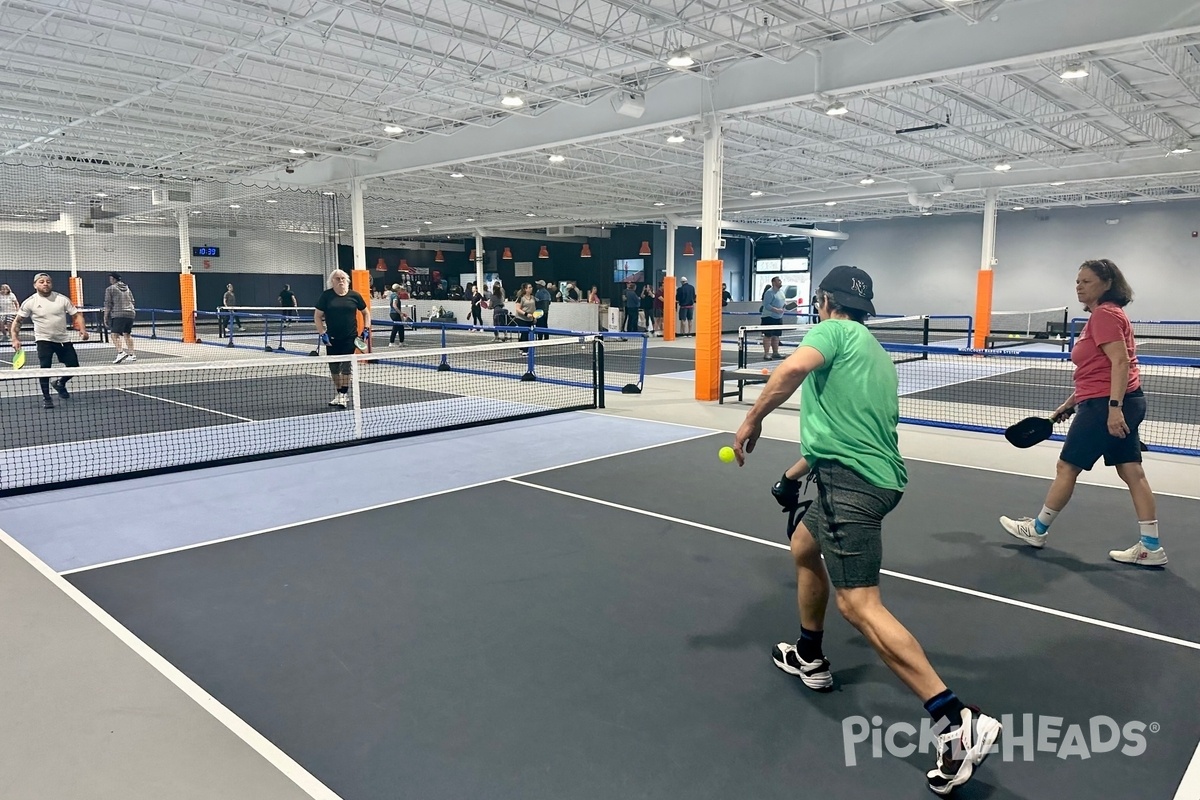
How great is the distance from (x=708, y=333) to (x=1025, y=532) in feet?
22.3

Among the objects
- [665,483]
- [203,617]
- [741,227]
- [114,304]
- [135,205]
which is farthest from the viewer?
[741,227]

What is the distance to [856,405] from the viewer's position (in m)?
2.76

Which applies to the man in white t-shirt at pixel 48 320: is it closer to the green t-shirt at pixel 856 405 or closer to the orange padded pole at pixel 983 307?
the green t-shirt at pixel 856 405

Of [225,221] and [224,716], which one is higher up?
[225,221]

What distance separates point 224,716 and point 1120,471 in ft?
15.3

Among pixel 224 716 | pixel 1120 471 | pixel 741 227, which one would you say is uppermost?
pixel 741 227

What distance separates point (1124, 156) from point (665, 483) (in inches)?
660

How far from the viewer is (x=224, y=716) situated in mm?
2869

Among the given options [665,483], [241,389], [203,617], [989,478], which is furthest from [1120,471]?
[241,389]

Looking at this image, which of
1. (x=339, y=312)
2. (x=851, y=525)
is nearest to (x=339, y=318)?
(x=339, y=312)

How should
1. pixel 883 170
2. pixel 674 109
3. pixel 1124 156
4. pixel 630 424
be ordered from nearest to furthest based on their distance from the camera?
pixel 630 424 < pixel 674 109 < pixel 1124 156 < pixel 883 170

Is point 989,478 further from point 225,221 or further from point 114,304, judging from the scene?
point 225,221

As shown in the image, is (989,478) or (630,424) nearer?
(989,478)

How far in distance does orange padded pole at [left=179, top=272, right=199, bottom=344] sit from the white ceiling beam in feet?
41.4
